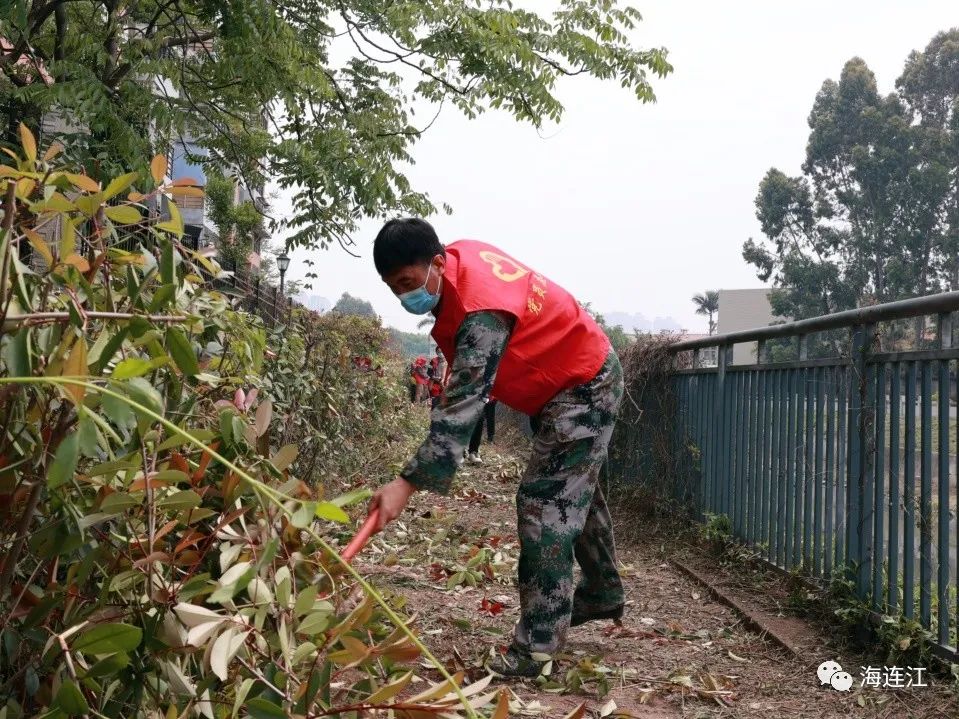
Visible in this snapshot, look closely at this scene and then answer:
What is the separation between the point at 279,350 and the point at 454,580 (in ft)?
6.29

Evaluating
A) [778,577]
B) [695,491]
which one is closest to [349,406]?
[695,491]

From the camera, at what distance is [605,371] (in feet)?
11.8

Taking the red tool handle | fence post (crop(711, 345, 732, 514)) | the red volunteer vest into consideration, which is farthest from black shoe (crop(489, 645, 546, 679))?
fence post (crop(711, 345, 732, 514))

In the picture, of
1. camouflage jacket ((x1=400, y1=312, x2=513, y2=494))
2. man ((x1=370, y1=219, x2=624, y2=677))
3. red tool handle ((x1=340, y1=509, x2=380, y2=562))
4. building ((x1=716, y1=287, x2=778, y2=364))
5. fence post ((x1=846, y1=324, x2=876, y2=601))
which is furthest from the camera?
building ((x1=716, y1=287, x2=778, y2=364))

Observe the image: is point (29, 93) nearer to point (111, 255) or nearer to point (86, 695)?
point (111, 255)

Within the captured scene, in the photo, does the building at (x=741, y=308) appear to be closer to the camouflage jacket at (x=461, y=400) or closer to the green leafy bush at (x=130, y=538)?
the camouflage jacket at (x=461, y=400)

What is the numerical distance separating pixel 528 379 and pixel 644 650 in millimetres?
1319

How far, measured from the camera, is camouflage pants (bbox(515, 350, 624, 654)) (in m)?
3.38

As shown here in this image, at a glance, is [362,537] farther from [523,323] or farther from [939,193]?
[939,193]

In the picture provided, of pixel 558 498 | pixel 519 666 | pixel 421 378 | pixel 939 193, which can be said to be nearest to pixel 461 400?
pixel 558 498

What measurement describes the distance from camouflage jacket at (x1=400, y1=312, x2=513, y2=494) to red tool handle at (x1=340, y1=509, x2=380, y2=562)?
398 millimetres

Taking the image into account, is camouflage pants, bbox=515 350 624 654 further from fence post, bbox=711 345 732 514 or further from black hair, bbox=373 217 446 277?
fence post, bbox=711 345 732 514

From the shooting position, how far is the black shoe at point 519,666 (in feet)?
10.8

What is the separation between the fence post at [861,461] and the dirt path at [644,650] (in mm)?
378
